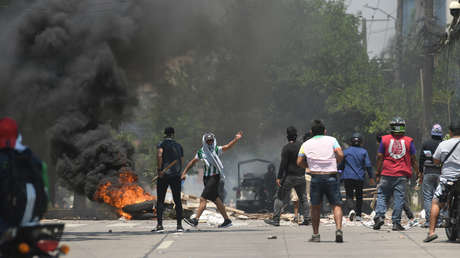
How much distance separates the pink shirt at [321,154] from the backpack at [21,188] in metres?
6.21

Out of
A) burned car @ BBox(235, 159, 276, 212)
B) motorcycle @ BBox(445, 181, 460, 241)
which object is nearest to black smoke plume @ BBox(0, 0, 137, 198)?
burned car @ BBox(235, 159, 276, 212)

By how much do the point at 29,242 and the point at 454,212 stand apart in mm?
7450

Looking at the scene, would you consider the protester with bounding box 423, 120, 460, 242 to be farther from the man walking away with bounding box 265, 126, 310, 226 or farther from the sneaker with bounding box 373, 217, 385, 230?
the man walking away with bounding box 265, 126, 310, 226

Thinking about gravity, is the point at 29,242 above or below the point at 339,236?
above

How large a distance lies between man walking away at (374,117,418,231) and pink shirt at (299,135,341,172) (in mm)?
2630

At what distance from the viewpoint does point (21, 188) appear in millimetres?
6160

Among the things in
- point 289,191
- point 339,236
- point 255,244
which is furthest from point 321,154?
point 289,191

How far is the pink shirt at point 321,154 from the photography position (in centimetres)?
1195

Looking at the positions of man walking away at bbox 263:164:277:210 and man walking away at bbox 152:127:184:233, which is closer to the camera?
man walking away at bbox 152:127:184:233

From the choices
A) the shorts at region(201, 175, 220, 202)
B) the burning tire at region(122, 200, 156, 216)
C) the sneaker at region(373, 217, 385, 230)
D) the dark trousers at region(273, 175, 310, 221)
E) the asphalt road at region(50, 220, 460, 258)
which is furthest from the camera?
the burning tire at region(122, 200, 156, 216)

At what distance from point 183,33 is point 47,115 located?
581 centimetres

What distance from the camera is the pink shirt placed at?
12.0 meters

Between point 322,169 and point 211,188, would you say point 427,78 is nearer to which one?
point 211,188

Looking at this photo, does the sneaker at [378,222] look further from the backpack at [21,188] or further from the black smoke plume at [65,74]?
the black smoke plume at [65,74]
